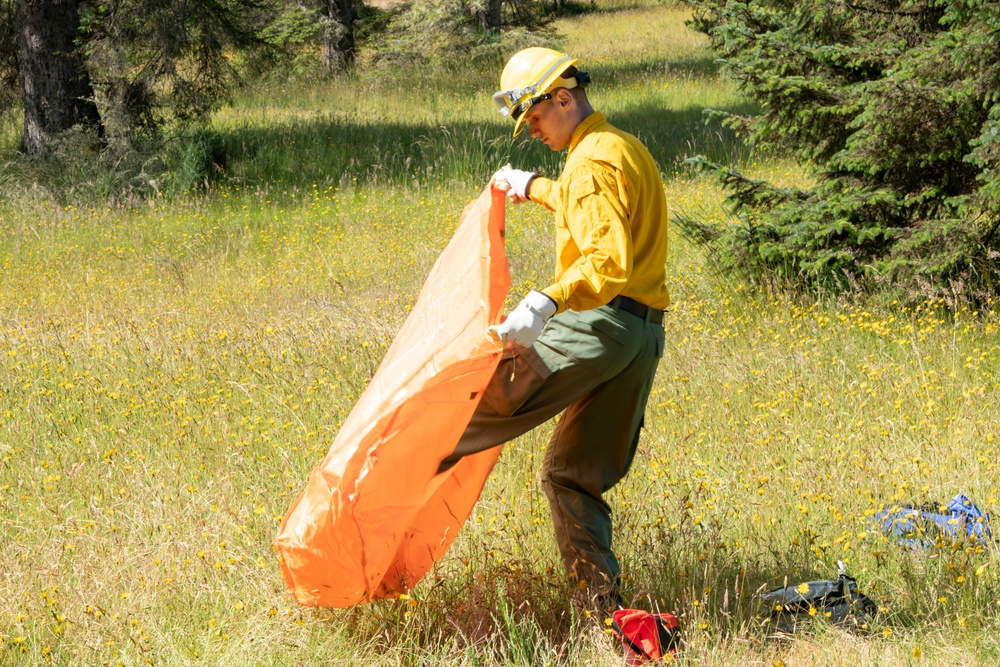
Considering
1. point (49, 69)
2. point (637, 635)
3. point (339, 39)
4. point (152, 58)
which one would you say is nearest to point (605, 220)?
point (637, 635)

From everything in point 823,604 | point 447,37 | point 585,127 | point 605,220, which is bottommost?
point 823,604

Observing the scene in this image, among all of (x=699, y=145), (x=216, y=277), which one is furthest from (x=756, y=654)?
(x=699, y=145)

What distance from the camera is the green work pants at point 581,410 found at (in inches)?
122

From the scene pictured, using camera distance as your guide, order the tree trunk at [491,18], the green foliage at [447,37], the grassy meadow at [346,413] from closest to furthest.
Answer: the grassy meadow at [346,413] → the green foliage at [447,37] → the tree trunk at [491,18]

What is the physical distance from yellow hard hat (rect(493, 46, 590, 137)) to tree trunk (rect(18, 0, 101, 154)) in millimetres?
11006

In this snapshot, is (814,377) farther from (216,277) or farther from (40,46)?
(40,46)

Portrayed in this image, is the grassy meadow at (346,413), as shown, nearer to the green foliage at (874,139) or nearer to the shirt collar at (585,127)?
the green foliage at (874,139)

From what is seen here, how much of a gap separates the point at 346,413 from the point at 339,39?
2030 cm

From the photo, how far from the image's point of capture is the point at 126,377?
5.89m

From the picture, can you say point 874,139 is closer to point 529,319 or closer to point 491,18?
point 529,319

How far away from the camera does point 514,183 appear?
3.40m

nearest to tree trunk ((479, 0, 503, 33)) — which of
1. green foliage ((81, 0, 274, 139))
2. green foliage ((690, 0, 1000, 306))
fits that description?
green foliage ((81, 0, 274, 139))

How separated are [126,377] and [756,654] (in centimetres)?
401

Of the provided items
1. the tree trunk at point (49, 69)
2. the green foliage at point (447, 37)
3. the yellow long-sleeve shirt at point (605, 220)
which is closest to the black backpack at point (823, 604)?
the yellow long-sleeve shirt at point (605, 220)
